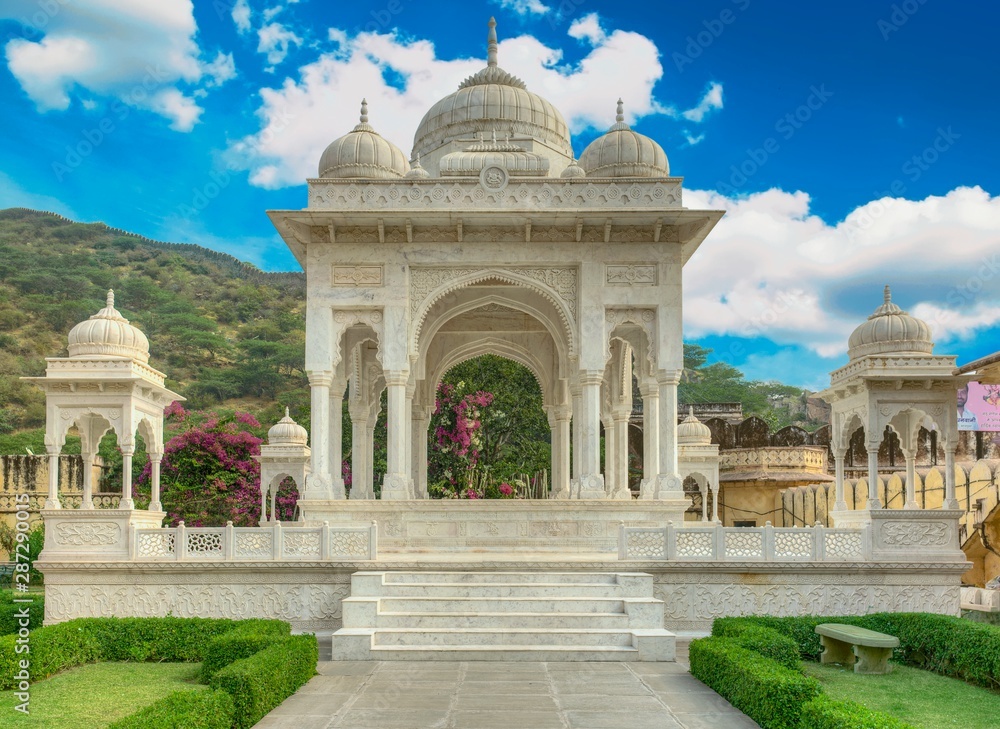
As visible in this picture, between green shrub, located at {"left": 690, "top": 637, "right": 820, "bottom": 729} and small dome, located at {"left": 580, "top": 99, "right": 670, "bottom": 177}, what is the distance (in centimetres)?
1027

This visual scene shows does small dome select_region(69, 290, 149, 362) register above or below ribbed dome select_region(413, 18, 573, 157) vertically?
below

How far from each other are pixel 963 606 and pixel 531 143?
1200 centimetres

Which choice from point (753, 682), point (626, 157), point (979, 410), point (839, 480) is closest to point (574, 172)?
point (626, 157)

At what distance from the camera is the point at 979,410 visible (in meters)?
39.6

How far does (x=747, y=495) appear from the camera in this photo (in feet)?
108

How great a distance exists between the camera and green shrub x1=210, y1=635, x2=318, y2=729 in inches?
310

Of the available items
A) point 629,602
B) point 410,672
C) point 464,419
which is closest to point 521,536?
point 629,602

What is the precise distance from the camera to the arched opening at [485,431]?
28328mm

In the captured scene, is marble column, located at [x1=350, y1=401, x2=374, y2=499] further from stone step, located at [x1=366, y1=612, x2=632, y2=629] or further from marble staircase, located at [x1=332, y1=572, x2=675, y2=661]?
stone step, located at [x1=366, y1=612, x2=632, y2=629]

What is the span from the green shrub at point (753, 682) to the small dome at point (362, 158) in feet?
37.2

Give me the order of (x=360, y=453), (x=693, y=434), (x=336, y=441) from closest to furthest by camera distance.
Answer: (x=336, y=441)
(x=360, y=453)
(x=693, y=434)

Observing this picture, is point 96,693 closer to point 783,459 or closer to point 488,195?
point 488,195

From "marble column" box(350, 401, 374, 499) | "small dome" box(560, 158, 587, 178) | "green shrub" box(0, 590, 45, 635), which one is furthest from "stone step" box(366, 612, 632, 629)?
"small dome" box(560, 158, 587, 178)

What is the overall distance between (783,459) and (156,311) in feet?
127
